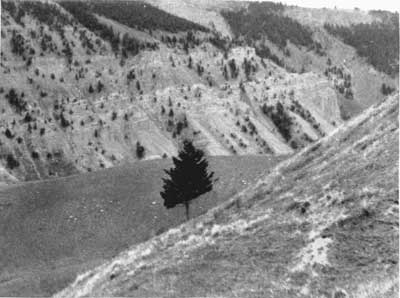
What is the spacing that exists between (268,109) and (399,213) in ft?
332

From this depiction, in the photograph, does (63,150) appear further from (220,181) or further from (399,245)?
(399,245)

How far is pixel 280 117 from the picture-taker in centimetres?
11531

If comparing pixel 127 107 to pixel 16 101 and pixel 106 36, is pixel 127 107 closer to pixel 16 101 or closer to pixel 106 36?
pixel 16 101

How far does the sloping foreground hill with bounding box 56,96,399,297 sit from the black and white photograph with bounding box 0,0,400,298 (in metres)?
0.07

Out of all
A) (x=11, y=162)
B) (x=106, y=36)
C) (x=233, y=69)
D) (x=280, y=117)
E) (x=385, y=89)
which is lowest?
(x=385, y=89)

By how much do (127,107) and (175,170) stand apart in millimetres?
60046

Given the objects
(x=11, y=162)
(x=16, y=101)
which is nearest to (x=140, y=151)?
(x=16, y=101)

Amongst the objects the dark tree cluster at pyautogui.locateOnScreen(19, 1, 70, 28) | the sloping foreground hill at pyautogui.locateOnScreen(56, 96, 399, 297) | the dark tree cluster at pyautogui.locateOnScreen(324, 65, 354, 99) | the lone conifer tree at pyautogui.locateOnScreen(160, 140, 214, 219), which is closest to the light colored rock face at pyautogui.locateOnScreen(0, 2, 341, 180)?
the dark tree cluster at pyautogui.locateOnScreen(19, 1, 70, 28)

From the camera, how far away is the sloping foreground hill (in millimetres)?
15312

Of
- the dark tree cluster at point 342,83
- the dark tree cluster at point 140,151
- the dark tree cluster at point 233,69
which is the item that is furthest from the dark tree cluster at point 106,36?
the dark tree cluster at point 342,83

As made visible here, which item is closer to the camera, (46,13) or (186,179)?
(186,179)

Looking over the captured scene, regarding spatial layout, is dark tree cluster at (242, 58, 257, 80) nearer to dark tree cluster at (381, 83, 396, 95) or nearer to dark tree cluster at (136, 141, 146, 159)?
dark tree cluster at (136, 141, 146, 159)

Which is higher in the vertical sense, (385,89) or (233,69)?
(233,69)

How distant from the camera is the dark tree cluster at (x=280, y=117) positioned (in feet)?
372
